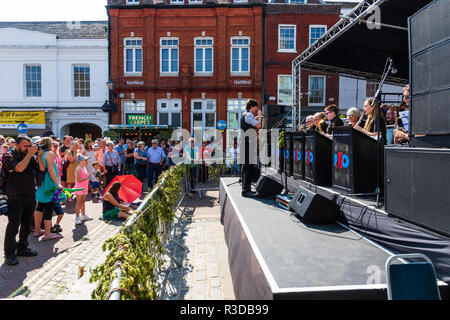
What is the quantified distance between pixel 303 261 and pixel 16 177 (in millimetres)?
4593

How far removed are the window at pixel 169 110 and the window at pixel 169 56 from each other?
1.94 metres

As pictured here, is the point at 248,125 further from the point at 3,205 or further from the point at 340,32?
the point at 3,205

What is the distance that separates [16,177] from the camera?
15.7 feet

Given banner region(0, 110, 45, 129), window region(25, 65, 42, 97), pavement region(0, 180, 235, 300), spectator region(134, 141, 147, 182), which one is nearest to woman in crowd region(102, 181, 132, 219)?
pavement region(0, 180, 235, 300)

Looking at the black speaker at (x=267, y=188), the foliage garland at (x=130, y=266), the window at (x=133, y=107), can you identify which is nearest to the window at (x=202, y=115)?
the window at (x=133, y=107)

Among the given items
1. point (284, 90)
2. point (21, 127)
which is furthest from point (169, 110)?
point (21, 127)

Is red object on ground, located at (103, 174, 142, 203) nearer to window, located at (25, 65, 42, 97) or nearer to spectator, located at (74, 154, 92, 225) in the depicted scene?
spectator, located at (74, 154, 92, 225)

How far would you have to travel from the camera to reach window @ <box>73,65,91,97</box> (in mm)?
19797

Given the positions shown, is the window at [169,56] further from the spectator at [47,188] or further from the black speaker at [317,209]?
the black speaker at [317,209]

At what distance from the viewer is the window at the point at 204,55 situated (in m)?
19.6

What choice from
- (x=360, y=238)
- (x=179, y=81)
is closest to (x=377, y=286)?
(x=360, y=238)

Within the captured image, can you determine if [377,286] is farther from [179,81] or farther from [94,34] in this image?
[94,34]

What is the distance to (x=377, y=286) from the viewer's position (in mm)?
2311

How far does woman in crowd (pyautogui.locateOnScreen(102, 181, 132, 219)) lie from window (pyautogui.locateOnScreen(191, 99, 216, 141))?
1348 centimetres
